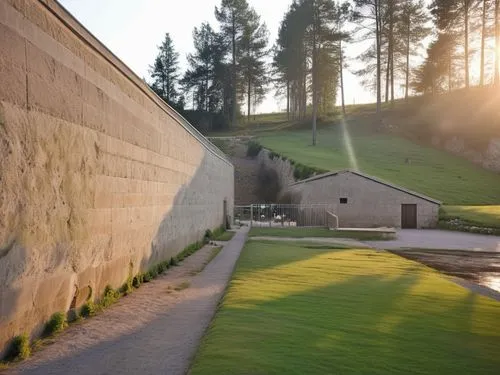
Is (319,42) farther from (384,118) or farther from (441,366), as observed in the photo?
(441,366)

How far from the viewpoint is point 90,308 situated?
22.0 feet

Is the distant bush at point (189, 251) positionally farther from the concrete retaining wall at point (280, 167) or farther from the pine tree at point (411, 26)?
the pine tree at point (411, 26)

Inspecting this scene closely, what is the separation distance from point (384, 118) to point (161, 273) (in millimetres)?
56626

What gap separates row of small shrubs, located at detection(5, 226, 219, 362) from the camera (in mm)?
4828

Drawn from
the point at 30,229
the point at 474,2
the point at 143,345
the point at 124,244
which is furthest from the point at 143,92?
the point at 474,2

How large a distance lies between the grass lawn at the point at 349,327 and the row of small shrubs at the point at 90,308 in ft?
6.40

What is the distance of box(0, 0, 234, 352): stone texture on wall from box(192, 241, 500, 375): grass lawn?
6.90 ft

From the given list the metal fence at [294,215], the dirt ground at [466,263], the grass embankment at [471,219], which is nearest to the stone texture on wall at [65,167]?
the dirt ground at [466,263]

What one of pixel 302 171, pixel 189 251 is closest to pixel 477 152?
pixel 302 171

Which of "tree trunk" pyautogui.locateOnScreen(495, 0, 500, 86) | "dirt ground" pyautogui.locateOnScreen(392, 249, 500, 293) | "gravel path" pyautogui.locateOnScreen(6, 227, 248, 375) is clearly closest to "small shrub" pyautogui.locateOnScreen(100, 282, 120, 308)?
"gravel path" pyautogui.locateOnScreen(6, 227, 248, 375)

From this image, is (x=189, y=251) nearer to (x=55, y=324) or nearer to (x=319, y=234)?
(x=55, y=324)

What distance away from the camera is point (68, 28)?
625 cm

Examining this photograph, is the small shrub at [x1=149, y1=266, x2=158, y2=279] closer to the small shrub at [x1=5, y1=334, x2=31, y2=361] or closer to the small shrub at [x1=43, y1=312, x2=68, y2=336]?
the small shrub at [x1=43, y1=312, x2=68, y2=336]

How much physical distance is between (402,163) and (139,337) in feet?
134
